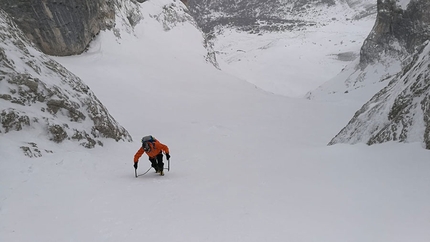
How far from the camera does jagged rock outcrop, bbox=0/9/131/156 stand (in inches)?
297

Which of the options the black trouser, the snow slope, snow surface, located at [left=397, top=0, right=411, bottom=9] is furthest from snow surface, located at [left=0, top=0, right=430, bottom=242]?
the snow slope

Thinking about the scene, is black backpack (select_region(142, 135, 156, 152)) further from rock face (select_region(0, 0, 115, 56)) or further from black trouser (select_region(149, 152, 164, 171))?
rock face (select_region(0, 0, 115, 56))

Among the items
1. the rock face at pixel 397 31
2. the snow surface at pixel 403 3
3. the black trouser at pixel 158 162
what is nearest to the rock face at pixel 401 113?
the black trouser at pixel 158 162

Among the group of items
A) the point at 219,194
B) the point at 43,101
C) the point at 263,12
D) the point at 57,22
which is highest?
the point at 263,12

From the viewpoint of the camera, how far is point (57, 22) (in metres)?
21.1

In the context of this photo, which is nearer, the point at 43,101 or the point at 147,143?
the point at 147,143

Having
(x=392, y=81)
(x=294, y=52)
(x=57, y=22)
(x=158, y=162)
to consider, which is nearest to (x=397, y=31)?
(x=392, y=81)

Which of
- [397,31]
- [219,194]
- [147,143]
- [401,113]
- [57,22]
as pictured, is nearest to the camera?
[219,194]

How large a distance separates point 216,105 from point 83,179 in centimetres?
1590

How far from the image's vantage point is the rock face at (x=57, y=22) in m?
19.7

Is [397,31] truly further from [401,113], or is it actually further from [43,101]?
[43,101]

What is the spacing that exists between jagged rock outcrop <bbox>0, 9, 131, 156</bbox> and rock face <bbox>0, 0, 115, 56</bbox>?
11.1 metres

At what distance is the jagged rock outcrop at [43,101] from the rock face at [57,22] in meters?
11.1

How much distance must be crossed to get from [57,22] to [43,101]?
49.4 ft
